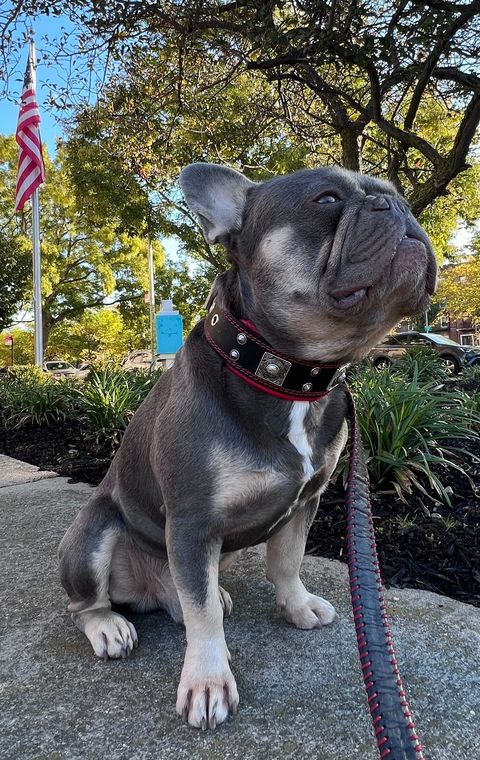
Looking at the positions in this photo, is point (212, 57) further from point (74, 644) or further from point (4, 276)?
point (4, 276)

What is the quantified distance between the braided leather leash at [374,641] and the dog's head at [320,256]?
0.57m

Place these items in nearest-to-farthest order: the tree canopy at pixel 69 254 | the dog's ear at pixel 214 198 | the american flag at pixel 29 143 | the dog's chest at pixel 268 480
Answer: the dog's chest at pixel 268 480
the dog's ear at pixel 214 198
the american flag at pixel 29 143
the tree canopy at pixel 69 254

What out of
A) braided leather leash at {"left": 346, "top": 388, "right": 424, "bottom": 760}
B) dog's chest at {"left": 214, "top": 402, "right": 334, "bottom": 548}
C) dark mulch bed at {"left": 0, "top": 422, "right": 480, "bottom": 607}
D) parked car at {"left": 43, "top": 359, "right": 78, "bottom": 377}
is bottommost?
parked car at {"left": 43, "top": 359, "right": 78, "bottom": 377}

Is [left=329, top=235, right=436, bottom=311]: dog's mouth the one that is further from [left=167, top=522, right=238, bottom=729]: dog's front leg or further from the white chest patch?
[left=167, top=522, right=238, bottom=729]: dog's front leg

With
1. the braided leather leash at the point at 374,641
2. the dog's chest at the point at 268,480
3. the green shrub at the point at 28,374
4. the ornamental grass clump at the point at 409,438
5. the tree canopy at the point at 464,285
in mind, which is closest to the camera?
the braided leather leash at the point at 374,641

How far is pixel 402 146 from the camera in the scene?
24.2 ft

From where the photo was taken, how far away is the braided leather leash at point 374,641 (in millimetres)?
1385

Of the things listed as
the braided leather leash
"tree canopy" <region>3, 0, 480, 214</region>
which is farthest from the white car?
the braided leather leash

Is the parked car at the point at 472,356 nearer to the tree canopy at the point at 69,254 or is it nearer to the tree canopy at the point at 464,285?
the tree canopy at the point at 464,285

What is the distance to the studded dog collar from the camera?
1.95 metres

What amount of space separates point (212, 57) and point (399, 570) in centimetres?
687

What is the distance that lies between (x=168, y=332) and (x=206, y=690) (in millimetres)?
10100

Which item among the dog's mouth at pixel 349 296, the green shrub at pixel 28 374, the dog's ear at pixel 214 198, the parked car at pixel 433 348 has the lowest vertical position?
the green shrub at pixel 28 374

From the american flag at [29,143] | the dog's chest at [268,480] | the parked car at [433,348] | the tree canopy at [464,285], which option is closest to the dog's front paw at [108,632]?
the dog's chest at [268,480]
